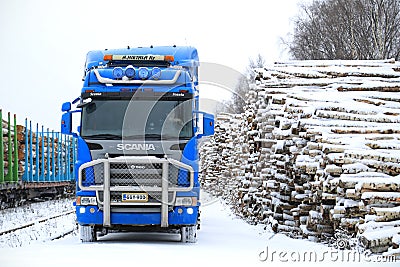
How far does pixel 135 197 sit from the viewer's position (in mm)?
11344

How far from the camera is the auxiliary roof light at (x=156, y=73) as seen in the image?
467 inches

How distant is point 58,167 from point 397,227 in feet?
77.7

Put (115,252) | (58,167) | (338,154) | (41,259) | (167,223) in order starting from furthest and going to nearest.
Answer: (58,167)
(167,223)
(338,154)
(115,252)
(41,259)

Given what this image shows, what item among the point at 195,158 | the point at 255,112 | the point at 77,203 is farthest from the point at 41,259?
the point at 255,112

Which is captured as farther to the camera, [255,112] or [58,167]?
[58,167]

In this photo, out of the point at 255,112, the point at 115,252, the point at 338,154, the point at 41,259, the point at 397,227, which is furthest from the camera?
the point at 255,112

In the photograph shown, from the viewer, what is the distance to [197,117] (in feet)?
39.8

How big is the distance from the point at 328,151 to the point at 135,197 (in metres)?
3.44

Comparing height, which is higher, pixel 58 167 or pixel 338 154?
pixel 338 154

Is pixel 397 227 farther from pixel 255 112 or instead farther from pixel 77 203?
pixel 255 112

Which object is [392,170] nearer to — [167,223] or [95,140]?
[167,223]

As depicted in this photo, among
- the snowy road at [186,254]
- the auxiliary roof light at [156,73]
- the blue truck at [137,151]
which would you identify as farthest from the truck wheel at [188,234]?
the auxiliary roof light at [156,73]

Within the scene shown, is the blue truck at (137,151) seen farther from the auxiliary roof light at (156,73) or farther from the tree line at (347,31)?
the tree line at (347,31)

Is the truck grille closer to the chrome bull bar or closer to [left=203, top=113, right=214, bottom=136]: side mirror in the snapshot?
the chrome bull bar
